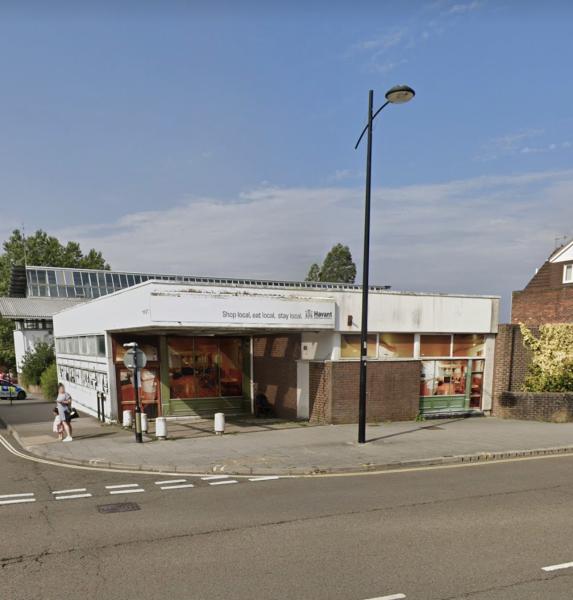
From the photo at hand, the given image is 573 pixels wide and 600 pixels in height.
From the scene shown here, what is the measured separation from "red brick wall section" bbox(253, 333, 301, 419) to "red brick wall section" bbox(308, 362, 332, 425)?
79cm

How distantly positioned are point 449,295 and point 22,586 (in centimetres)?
1567

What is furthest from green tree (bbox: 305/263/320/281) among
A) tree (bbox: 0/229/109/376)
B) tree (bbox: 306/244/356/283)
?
tree (bbox: 0/229/109/376)

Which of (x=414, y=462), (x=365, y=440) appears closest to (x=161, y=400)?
(x=365, y=440)

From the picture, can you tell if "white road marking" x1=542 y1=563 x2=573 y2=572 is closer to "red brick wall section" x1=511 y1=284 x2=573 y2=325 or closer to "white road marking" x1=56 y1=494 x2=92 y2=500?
"white road marking" x1=56 y1=494 x2=92 y2=500

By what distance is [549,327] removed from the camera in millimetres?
17359

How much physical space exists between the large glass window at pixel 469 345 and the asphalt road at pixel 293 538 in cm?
841

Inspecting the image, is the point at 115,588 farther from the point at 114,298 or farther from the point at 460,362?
→ the point at 460,362

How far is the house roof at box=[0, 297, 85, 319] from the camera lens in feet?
137

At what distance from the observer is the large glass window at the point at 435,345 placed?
17359 mm

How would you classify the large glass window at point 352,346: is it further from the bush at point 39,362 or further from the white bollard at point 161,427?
the bush at point 39,362

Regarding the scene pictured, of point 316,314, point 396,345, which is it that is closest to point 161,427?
point 316,314

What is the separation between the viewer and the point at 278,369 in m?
17.9

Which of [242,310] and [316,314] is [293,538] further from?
[316,314]

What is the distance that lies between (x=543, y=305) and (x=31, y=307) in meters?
43.9
